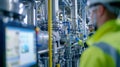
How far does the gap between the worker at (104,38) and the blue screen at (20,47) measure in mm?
831

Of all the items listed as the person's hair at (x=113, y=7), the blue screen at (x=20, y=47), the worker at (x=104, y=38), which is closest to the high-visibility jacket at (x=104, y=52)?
the worker at (x=104, y=38)

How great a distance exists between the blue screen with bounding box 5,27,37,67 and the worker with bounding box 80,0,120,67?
83 cm

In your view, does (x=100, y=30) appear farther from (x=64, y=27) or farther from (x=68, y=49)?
(x=64, y=27)

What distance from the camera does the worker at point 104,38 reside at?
152 centimetres

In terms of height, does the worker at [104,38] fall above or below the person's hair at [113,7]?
below

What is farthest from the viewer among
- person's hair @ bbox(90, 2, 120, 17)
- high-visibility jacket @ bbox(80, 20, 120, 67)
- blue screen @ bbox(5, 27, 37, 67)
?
blue screen @ bbox(5, 27, 37, 67)

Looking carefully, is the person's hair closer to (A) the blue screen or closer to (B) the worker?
(B) the worker

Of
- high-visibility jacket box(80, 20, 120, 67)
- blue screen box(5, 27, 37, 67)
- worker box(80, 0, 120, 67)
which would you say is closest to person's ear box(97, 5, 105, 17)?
worker box(80, 0, 120, 67)

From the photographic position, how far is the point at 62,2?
928 centimetres

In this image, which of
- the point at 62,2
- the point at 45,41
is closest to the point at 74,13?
the point at 62,2

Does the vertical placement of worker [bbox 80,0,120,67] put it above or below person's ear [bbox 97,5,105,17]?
below

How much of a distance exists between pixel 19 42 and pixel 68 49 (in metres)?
5.04

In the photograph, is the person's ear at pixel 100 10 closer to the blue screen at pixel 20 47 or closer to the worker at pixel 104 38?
the worker at pixel 104 38

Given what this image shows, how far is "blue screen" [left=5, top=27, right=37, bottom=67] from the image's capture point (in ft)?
7.74
